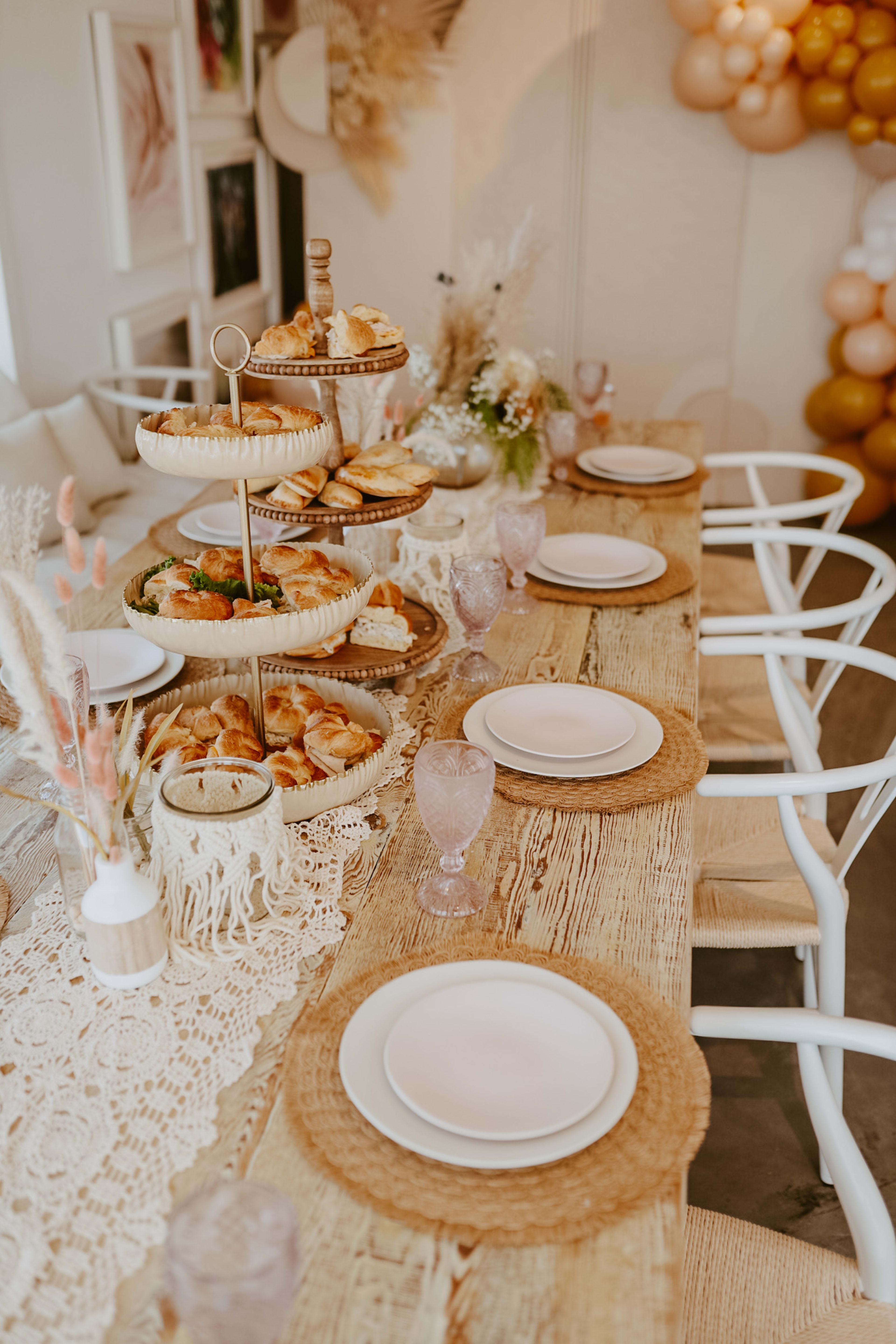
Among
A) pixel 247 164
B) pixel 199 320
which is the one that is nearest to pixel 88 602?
pixel 199 320

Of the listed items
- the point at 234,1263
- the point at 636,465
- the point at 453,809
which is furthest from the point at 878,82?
the point at 234,1263

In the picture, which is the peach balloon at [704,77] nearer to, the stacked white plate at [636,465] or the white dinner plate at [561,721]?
the stacked white plate at [636,465]

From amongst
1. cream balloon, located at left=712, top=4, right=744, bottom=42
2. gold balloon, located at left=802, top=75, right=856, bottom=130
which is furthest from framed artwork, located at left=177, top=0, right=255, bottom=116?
gold balloon, located at left=802, top=75, right=856, bottom=130

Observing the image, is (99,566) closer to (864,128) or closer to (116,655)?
(116,655)

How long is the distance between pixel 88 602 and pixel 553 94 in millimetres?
3870

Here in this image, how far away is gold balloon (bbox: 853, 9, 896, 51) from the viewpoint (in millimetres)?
3893

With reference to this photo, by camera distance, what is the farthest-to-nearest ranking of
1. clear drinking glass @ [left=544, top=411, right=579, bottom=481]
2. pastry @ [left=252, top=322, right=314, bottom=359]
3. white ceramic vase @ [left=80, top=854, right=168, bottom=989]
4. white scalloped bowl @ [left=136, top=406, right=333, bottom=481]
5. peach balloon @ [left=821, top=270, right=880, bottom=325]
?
peach balloon @ [left=821, top=270, right=880, bottom=325] < clear drinking glass @ [left=544, top=411, right=579, bottom=481] < pastry @ [left=252, top=322, right=314, bottom=359] < white scalloped bowl @ [left=136, top=406, right=333, bottom=481] < white ceramic vase @ [left=80, top=854, right=168, bottom=989]

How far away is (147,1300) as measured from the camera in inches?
27.9

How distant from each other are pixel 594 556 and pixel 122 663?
90cm

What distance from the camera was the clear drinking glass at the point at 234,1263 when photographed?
23.1 inches

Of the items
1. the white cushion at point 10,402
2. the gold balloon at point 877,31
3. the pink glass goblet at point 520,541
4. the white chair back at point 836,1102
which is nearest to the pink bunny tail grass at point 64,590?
the white chair back at point 836,1102

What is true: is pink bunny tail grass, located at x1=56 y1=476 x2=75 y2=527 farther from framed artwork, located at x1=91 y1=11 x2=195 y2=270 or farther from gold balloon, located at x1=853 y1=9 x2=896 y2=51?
gold balloon, located at x1=853 y1=9 x2=896 y2=51

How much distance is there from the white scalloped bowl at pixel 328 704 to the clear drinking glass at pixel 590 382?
1.60 meters

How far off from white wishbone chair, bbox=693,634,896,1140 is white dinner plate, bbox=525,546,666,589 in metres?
0.17
